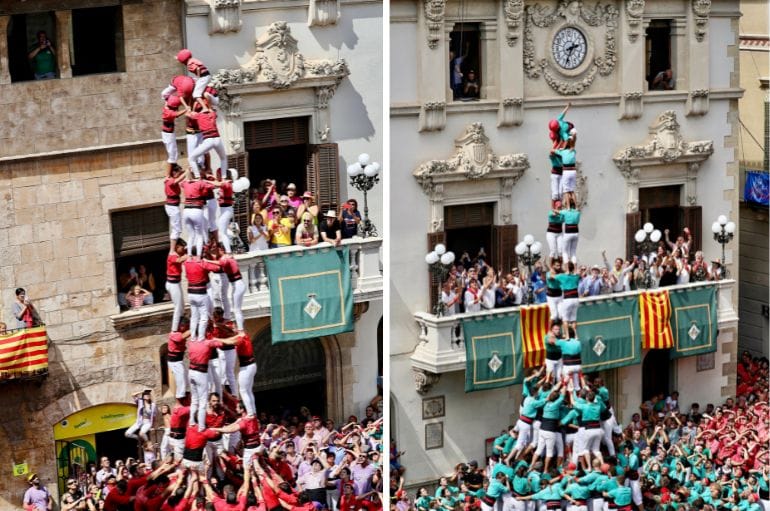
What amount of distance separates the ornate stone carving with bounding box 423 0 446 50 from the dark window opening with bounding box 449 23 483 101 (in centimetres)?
12

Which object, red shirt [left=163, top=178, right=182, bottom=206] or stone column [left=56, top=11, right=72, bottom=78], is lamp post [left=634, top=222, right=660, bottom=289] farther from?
stone column [left=56, top=11, right=72, bottom=78]

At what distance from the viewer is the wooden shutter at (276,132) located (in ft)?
48.6

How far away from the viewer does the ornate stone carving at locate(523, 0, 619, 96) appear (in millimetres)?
15023

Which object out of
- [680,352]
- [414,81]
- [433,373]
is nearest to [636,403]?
[680,352]

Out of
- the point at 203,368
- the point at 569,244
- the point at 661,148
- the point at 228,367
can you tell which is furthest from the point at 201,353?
the point at 661,148

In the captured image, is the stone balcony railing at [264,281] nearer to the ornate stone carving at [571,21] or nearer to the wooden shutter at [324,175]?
the wooden shutter at [324,175]

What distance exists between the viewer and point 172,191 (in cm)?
1423

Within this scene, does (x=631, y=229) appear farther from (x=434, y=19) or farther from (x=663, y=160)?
(x=434, y=19)

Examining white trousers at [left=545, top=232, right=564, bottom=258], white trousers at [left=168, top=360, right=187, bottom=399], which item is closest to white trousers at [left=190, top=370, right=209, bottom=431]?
white trousers at [left=168, top=360, right=187, bottom=399]

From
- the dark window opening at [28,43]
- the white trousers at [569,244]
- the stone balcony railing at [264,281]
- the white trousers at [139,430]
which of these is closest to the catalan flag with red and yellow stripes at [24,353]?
the stone balcony railing at [264,281]

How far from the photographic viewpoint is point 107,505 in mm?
14047

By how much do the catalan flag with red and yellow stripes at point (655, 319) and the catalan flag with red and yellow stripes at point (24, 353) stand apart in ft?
13.5

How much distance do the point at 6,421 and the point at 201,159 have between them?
2102 millimetres

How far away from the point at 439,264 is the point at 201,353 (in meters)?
1.86
